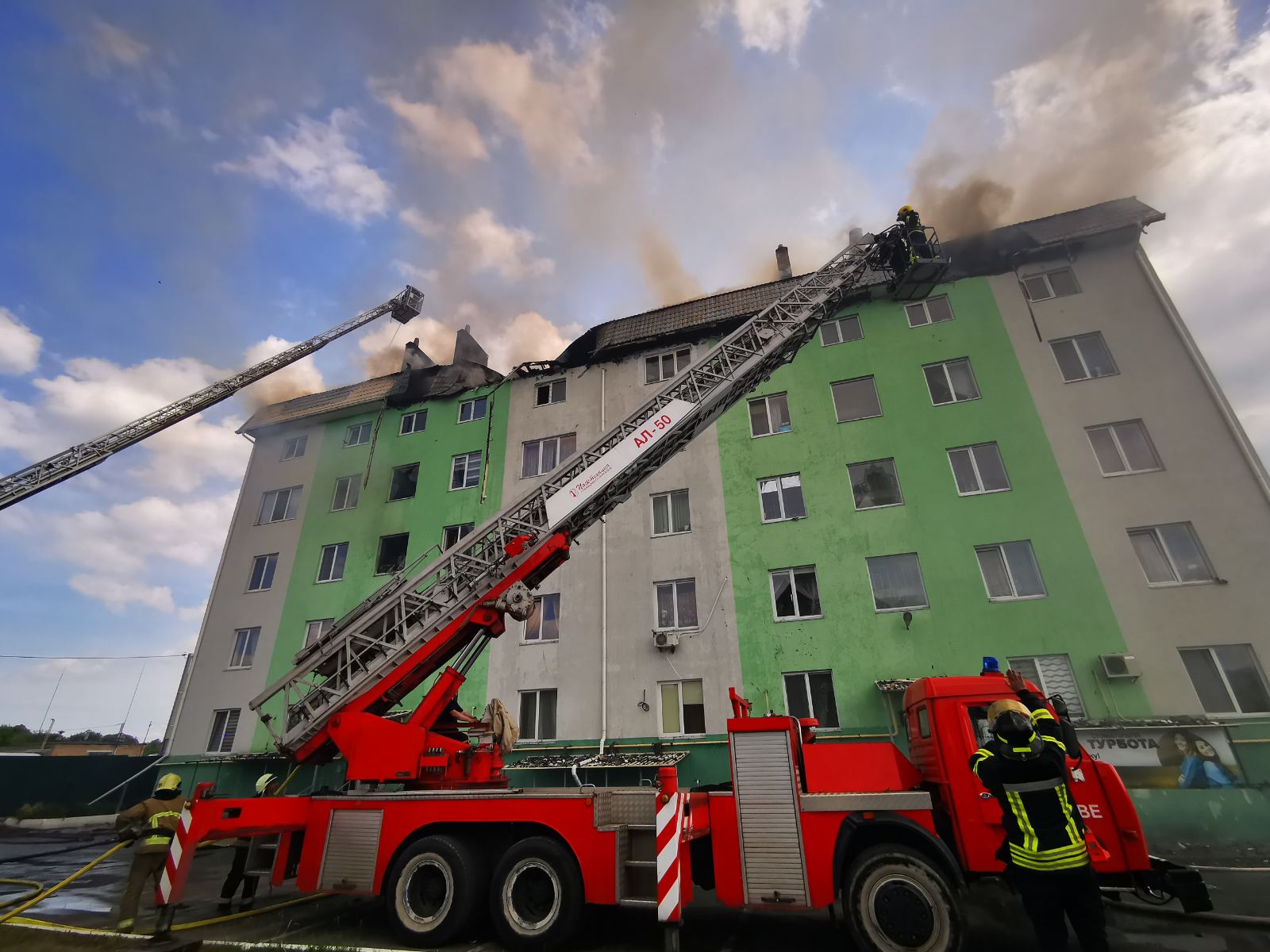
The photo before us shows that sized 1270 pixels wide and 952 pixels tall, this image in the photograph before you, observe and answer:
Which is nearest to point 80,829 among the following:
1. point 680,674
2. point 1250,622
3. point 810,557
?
point 680,674

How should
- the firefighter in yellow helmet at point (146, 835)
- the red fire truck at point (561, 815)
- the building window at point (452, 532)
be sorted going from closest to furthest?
the red fire truck at point (561, 815) < the firefighter in yellow helmet at point (146, 835) < the building window at point (452, 532)

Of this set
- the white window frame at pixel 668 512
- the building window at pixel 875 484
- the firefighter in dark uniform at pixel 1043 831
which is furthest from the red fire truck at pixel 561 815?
the building window at pixel 875 484

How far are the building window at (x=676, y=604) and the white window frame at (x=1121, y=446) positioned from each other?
1119cm

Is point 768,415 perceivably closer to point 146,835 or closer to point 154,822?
point 154,822

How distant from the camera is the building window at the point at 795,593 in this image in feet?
52.6

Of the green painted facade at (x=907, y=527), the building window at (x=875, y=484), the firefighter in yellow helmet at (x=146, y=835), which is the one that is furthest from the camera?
→ the building window at (x=875, y=484)

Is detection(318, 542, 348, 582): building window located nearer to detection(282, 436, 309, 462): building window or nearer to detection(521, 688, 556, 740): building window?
detection(282, 436, 309, 462): building window

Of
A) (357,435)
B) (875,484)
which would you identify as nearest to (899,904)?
(875,484)

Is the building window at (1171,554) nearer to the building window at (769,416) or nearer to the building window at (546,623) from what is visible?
the building window at (769,416)

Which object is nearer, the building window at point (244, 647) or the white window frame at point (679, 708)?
the white window frame at point (679, 708)

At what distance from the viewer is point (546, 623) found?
59.5 ft

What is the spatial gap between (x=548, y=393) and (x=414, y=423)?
6070mm

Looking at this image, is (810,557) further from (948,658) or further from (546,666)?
(546,666)

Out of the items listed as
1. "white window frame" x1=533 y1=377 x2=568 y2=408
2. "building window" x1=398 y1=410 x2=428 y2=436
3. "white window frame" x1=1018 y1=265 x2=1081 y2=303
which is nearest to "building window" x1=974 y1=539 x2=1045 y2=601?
"white window frame" x1=1018 y1=265 x2=1081 y2=303
